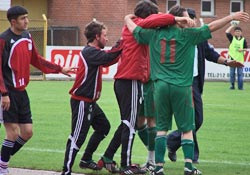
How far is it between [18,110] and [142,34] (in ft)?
5.86

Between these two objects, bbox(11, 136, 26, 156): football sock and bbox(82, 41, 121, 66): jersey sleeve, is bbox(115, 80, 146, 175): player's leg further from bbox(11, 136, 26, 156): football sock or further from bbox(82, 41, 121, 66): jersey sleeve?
bbox(11, 136, 26, 156): football sock

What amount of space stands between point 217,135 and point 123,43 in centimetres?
511

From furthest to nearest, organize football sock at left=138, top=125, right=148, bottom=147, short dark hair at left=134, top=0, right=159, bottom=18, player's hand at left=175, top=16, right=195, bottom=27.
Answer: football sock at left=138, top=125, right=148, bottom=147 → short dark hair at left=134, top=0, right=159, bottom=18 → player's hand at left=175, top=16, right=195, bottom=27

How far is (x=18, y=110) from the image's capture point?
30.6 feet

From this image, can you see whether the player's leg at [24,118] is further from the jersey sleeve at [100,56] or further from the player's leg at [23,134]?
the jersey sleeve at [100,56]

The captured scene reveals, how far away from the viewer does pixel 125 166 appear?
9516 mm

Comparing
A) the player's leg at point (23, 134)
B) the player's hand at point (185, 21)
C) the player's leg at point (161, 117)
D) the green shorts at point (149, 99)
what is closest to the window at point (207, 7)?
the green shorts at point (149, 99)

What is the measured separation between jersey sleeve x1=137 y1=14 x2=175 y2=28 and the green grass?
6.70ft

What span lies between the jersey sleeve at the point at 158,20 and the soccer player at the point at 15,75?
59.1 inches

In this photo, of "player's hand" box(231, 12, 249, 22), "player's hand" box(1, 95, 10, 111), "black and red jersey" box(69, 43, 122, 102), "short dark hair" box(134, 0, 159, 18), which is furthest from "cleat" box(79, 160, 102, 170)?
"player's hand" box(231, 12, 249, 22)

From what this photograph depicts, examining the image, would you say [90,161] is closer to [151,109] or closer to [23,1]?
[151,109]

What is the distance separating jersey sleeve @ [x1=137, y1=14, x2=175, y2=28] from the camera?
8859 millimetres

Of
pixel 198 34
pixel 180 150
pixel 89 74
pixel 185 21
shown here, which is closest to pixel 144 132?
pixel 89 74

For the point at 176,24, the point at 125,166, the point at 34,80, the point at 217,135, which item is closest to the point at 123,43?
the point at 176,24
